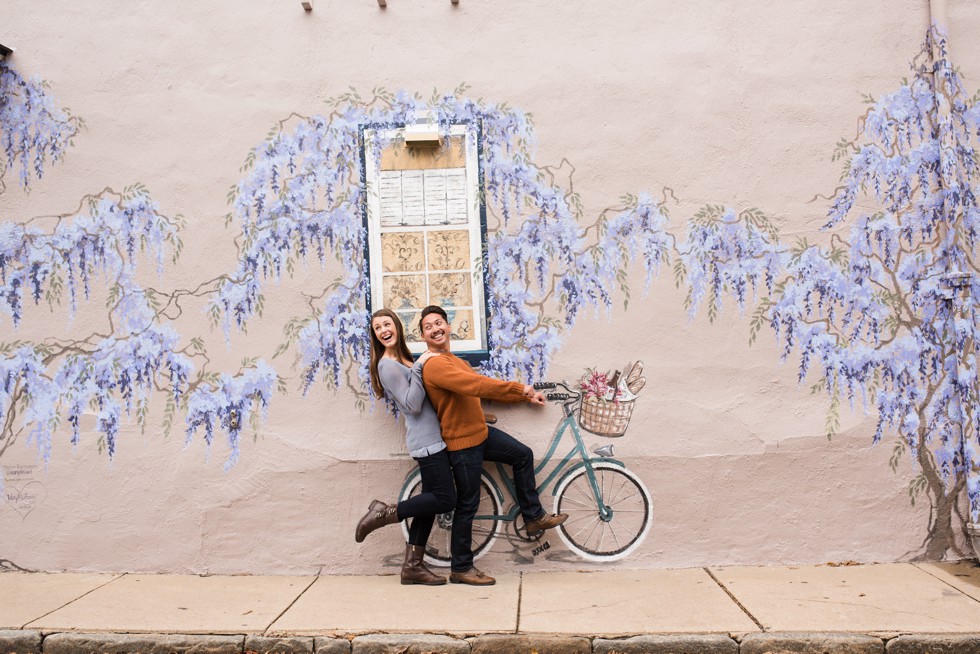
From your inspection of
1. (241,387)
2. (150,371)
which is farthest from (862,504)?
(150,371)

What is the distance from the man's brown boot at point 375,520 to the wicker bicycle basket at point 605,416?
144 cm

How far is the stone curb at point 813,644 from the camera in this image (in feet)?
13.9

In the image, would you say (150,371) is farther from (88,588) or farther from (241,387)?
(88,588)

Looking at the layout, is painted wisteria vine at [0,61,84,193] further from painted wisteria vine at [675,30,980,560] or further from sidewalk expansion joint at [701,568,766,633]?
sidewalk expansion joint at [701,568,766,633]

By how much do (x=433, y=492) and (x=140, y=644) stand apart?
1876 mm

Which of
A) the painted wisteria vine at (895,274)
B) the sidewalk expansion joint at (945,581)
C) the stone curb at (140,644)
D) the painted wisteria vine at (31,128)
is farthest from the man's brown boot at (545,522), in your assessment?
the painted wisteria vine at (31,128)

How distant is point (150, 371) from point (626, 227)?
3554mm

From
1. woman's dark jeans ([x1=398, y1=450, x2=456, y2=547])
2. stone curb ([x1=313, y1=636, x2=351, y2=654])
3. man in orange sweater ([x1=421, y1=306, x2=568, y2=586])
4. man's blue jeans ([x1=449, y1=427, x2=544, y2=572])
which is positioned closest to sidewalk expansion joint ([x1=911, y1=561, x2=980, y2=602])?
man in orange sweater ([x1=421, y1=306, x2=568, y2=586])

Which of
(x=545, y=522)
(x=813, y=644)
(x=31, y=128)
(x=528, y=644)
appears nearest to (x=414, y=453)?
(x=545, y=522)

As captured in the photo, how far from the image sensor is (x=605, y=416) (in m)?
5.70

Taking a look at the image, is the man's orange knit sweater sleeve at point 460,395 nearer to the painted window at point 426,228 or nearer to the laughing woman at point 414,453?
the laughing woman at point 414,453

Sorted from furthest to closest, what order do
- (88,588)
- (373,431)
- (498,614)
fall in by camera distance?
1. (373,431)
2. (88,588)
3. (498,614)

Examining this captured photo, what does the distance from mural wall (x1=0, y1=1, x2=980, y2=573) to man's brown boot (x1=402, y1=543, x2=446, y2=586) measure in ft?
1.02

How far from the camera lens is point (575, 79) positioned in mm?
5816
